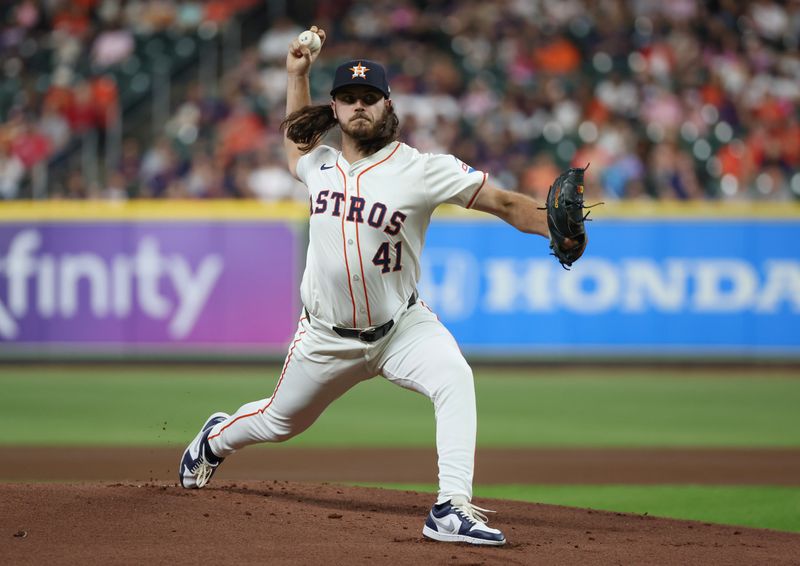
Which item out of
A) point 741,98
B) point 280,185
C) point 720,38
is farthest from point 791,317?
point 280,185

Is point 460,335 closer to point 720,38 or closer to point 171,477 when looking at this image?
point 720,38

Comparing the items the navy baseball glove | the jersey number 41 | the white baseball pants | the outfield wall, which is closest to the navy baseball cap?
the jersey number 41

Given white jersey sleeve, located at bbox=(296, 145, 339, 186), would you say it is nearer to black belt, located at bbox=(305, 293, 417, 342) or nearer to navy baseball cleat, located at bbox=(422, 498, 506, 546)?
black belt, located at bbox=(305, 293, 417, 342)

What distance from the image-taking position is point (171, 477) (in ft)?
23.8

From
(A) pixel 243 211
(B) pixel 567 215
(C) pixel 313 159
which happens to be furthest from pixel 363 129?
(A) pixel 243 211

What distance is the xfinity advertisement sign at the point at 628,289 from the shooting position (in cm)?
1430

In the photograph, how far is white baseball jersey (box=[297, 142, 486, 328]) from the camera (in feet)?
17.4

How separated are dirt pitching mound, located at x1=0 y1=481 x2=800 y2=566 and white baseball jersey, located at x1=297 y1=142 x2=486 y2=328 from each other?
3.04 ft

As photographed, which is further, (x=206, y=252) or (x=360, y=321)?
(x=206, y=252)

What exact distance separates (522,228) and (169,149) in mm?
10795

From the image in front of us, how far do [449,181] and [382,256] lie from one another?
432mm

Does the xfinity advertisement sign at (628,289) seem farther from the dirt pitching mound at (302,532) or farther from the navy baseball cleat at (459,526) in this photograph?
the navy baseball cleat at (459,526)

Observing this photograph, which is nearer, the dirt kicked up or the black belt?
the dirt kicked up

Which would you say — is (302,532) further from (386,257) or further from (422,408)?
(422,408)
